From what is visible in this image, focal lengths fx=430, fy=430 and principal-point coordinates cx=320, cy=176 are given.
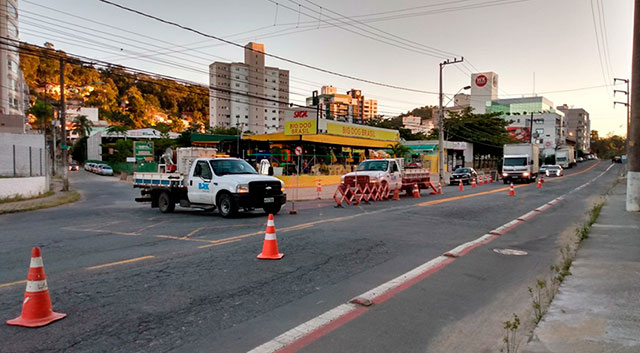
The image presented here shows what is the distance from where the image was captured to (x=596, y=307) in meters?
4.99

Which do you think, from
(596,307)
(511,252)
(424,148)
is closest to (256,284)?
(596,307)

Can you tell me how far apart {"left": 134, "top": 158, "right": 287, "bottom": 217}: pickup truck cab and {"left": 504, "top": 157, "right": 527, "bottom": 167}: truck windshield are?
30014 mm

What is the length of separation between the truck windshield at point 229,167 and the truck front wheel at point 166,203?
8.40 ft

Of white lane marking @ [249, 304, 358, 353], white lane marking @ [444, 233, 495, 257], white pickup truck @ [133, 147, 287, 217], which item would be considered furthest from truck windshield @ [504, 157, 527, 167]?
white lane marking @ [249, 304, 358, 353]

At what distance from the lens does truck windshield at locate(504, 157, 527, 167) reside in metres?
38.2

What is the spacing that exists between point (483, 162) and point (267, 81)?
3447 inches

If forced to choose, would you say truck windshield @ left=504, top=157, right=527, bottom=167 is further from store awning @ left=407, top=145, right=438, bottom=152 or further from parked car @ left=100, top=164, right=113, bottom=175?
parked car @ left=100, top=164, right=113, bottom=175

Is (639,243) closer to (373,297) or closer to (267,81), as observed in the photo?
(373,297)

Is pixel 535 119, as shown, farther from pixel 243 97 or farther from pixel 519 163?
pixel 519 163

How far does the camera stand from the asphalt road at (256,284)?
426 cm

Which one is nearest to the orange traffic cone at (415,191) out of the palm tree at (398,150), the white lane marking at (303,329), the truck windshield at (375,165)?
the truck windshield at (375,165)

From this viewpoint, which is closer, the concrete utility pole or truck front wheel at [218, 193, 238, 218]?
truck front wheel at [218, 193, 238, 218]

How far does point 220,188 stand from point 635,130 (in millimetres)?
13684

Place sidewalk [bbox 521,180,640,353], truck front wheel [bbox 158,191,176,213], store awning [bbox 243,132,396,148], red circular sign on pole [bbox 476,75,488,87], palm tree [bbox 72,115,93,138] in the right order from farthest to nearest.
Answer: red circular sign on pole [bbox 476,75,488,87] → palm tree [bbox 72,115,93,138] → store awning [bbox 243,132,396,148] → truck front wheel [bbox 158,191,176,213] → sidewalk [bbox 521,180,640,353]
